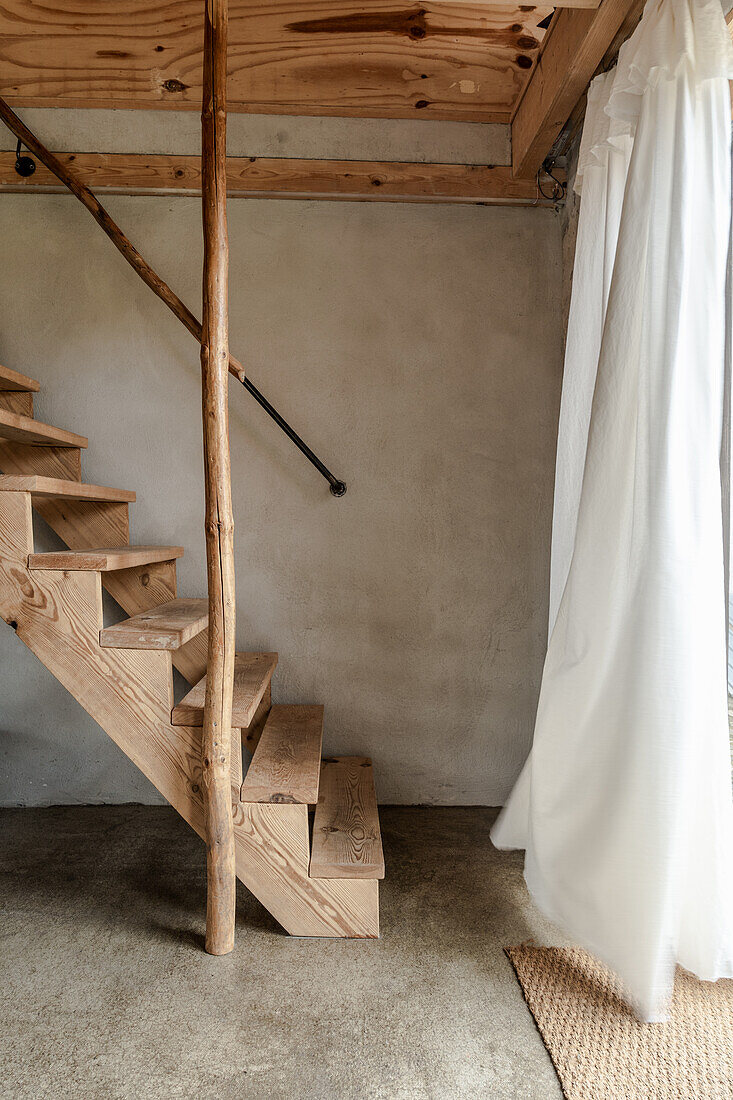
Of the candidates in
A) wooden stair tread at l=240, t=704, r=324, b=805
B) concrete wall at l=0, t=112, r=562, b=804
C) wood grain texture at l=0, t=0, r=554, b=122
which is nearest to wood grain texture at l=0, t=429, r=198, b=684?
concrete wall at l=0, t=112, r=562, b=804

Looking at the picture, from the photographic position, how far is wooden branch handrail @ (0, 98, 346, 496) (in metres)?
2.33

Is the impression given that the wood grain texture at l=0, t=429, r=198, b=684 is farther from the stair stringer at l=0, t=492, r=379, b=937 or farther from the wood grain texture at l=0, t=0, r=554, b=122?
the wood grain texture at l=0, t=0, r=554, b=122

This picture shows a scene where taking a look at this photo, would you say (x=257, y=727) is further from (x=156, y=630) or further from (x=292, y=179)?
(x=292, y=179)

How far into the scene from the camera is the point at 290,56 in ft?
7.75

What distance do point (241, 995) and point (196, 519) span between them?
62.3 inches

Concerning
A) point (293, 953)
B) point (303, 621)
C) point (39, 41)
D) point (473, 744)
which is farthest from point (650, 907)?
point (39, 41)

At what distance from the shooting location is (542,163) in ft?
8.35

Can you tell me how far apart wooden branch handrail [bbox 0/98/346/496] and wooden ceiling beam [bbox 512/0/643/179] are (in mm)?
1273

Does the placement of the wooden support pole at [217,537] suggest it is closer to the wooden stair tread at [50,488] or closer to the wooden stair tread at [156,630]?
the wooden stair tread at [156,630]

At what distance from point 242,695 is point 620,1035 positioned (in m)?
1.20

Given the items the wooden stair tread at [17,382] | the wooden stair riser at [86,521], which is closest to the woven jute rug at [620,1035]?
the wooden stair riser at [86,521]

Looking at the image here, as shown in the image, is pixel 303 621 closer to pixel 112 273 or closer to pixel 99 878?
pixel 99 878

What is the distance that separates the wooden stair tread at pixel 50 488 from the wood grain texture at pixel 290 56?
147 centimetres

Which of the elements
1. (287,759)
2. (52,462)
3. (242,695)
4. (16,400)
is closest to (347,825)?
(287,759)
